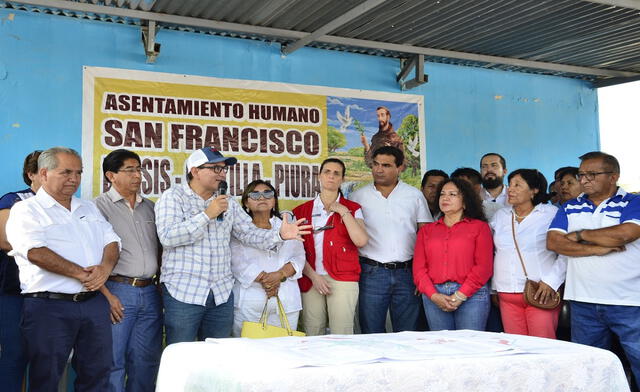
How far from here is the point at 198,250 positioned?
3.80 m

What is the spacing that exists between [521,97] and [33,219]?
197 inches

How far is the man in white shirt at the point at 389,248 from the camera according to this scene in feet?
14.8

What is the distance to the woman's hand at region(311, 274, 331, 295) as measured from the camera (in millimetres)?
4352

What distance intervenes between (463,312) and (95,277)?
2.25 m

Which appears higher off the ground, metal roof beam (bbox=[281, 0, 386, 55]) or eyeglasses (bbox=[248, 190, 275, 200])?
metal roof beam (bbox=[281, 0, 386, 55])

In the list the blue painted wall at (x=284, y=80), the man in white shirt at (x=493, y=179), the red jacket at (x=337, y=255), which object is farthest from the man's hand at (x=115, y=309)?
the man in white shirt at (x=493, y=179)

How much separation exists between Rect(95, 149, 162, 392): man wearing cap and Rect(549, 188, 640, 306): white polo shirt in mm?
2511

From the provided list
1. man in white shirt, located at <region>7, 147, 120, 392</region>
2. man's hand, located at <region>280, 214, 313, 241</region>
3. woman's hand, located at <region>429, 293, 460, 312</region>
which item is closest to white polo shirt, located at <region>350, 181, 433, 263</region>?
woman's hand, located at <region>429, 293, 460, 312</region>

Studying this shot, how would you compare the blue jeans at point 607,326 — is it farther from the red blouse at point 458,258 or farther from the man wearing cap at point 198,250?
the man wearing cap at point 198,250

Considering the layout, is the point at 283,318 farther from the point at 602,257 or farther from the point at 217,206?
the point at 602,257

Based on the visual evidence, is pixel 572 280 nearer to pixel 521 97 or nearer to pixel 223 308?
pixel 223 308

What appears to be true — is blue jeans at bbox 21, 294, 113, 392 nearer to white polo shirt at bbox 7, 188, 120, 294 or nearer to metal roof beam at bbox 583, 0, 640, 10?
white polo shirt at bbox 7, 188, 120, 294

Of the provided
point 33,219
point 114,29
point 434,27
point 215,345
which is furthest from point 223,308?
point 434,27

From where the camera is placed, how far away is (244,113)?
536cm
